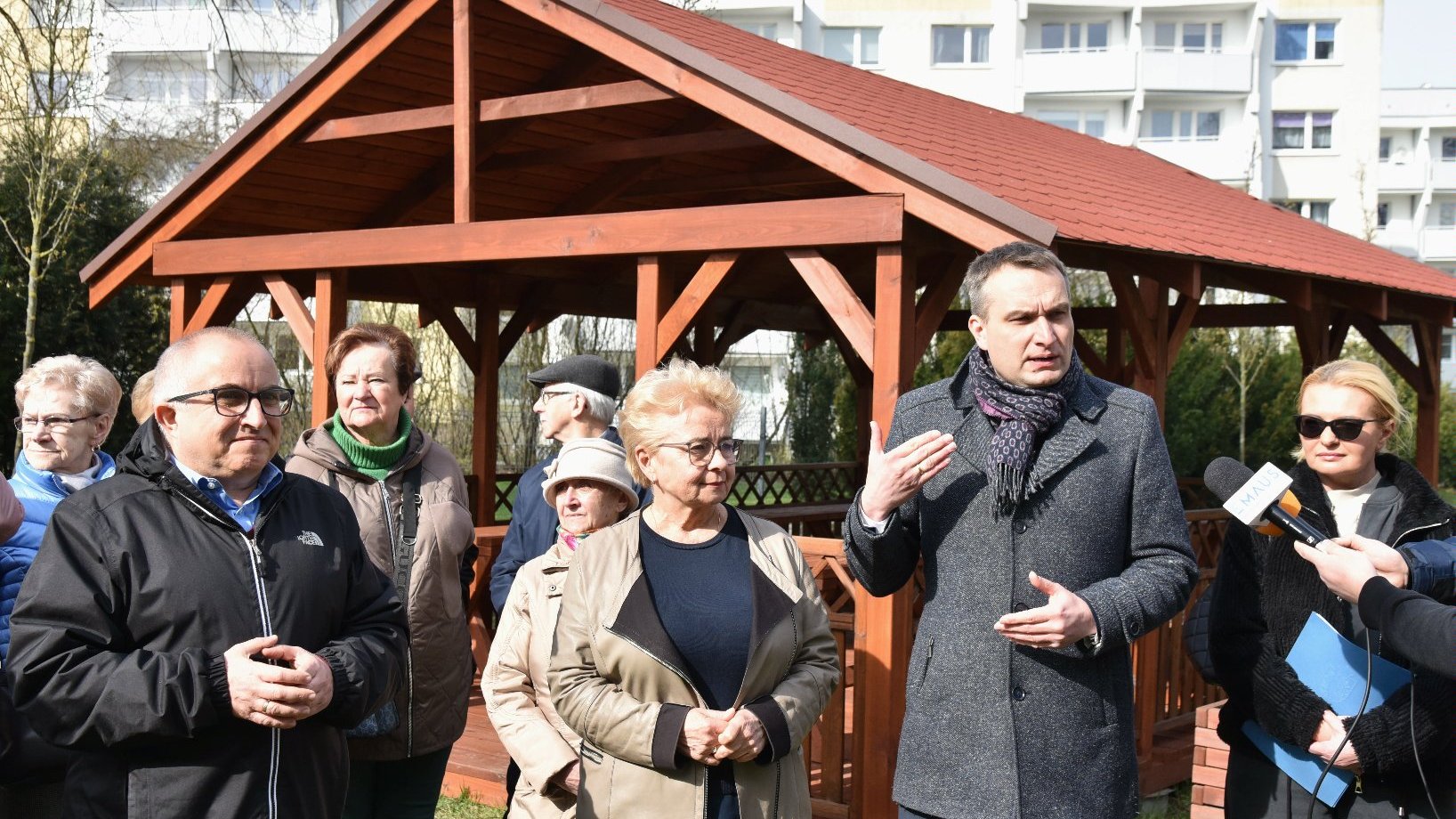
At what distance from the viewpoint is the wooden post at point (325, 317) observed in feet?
27.3

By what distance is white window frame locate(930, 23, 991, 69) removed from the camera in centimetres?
4350

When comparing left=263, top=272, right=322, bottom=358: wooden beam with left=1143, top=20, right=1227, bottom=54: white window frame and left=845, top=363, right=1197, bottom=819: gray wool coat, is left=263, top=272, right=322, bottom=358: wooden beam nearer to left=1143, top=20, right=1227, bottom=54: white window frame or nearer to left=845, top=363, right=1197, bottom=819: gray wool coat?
left=845, top=363, right=1197, bottom=819: gray wool coat

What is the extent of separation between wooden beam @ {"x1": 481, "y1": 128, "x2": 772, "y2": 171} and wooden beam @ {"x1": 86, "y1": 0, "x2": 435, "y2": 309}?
1625mm

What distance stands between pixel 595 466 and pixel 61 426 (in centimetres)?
167

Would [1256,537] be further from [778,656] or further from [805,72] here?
[805,72]

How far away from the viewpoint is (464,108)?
304 inches

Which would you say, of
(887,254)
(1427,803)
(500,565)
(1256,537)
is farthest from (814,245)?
(1427,803)

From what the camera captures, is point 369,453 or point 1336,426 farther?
point 369,453

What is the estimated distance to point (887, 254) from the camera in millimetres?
5988

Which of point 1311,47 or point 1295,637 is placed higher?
point 1311,47

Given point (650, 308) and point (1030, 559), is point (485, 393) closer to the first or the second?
point (650, 308)

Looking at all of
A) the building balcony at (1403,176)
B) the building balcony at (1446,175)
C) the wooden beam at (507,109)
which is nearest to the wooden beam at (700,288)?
the wooden beam at (507,109)

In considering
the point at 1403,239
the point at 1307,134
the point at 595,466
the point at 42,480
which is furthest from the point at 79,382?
the point at 1403,239

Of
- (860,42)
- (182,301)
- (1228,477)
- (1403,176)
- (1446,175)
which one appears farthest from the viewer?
(1446,175)
